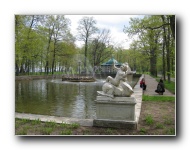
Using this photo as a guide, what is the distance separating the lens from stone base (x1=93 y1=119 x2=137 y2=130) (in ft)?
17.7

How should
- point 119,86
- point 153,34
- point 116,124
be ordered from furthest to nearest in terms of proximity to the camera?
point 153,34 < point 119,86 < point 116,124

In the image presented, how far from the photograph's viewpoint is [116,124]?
5.45m

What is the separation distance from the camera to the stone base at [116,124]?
17.7 feet

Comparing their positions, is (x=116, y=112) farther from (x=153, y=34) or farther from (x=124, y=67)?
(x=153, y=34)

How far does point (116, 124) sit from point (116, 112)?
0.26m

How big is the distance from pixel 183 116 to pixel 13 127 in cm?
370

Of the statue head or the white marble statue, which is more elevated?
the statue head

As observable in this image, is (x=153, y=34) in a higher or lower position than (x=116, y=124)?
higher

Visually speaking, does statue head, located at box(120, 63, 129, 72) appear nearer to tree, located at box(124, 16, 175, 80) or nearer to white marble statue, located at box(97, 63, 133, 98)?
white marble statue, located at box(97, 63, 133, 98)

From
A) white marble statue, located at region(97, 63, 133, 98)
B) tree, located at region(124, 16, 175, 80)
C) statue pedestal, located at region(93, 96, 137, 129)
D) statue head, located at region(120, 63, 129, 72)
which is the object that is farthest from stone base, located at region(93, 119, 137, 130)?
Result: tree, located at region(124, 16, 175, 80)

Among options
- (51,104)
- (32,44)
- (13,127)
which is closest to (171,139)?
(13,127)

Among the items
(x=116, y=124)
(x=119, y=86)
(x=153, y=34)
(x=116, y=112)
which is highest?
(x=153, y=34)

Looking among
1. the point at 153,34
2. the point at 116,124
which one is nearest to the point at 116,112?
the point at 116,124

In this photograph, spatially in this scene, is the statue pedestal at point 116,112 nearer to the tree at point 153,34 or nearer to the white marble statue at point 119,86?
the white marble statue at point 119,86
